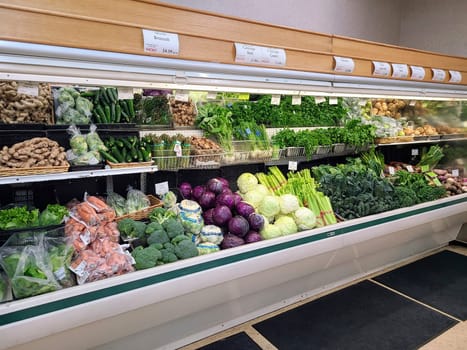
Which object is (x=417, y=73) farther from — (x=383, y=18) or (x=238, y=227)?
(x=383, y=18)

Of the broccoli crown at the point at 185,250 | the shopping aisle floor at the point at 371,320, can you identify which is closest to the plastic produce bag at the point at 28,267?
the broccoli crown at the point at 185,250

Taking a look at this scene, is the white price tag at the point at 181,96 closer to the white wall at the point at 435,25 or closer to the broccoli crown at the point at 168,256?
the broccoli crown at the point at 168,256

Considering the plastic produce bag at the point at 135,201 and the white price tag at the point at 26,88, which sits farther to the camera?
the plastic produce bag at the point at 135,201

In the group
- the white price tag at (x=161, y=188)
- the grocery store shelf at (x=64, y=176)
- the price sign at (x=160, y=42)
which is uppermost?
the price sign at (x=160, y=42)

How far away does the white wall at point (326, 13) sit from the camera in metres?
4.01

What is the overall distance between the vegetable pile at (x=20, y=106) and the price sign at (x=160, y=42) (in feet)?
3.17

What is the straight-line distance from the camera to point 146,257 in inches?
84.2

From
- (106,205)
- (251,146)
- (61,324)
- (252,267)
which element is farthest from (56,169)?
(251,146)

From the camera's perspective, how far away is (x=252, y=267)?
2480mm

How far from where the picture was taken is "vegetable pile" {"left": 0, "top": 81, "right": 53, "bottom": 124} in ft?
7.27

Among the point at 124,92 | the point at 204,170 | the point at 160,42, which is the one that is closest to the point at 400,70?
the point at 204,170

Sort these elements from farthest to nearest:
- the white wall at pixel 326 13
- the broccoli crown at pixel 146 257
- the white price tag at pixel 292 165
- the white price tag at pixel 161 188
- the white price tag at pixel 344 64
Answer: the white wall at pixel 326 13
the white price tag at pixel 292 165
the white price tag at pixel 161 188
the white price tag at pixel 344 64
the broccoli crown at pixel 146 257

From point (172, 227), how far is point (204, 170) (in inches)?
36.0

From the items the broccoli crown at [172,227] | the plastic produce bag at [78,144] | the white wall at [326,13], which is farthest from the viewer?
the white wall at [326,13]
